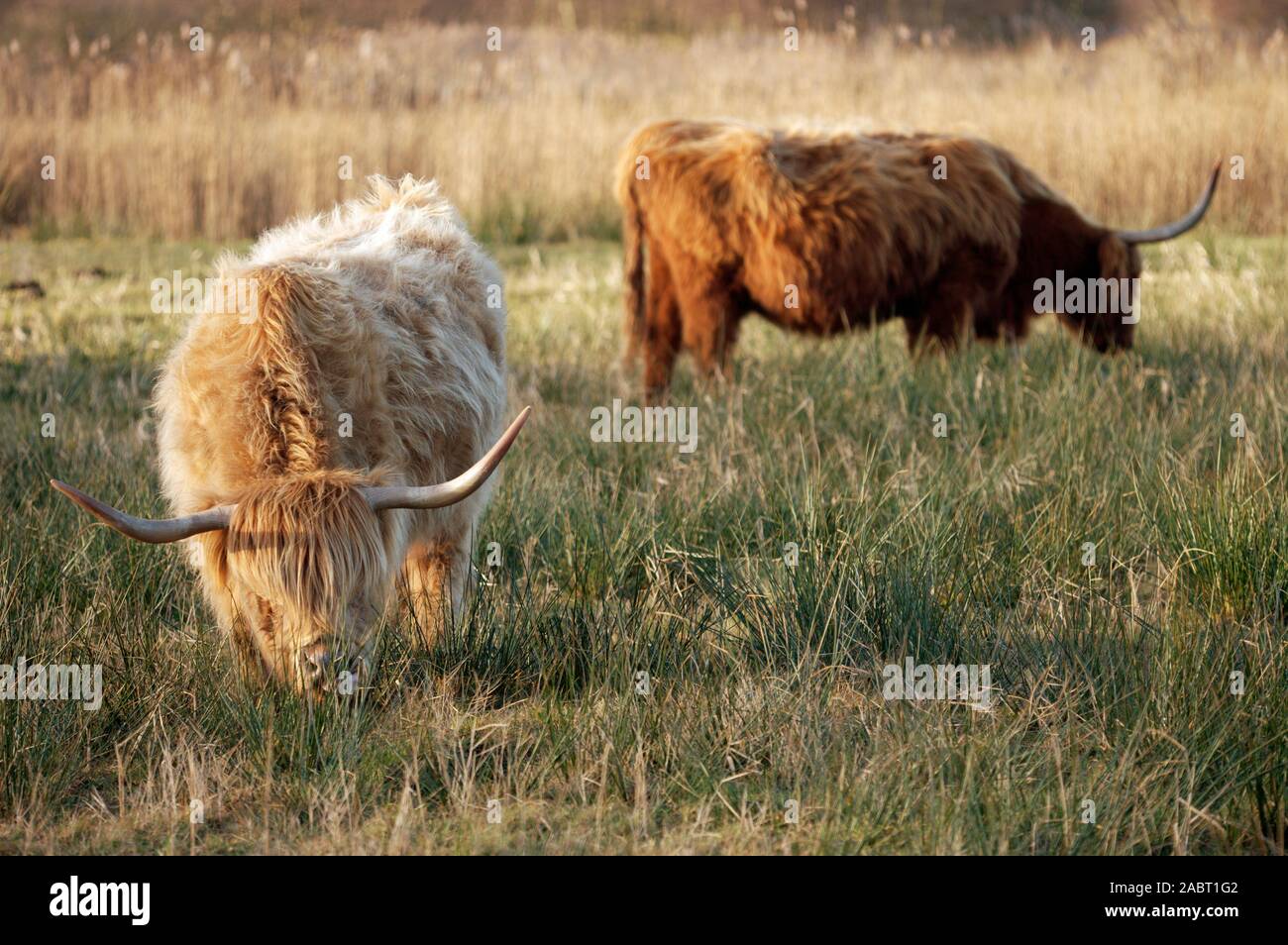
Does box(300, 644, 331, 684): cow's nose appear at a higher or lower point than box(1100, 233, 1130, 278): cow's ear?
lower

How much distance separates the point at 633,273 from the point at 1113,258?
2.19 m

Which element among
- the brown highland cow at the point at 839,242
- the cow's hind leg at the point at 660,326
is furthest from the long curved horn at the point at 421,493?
the cow's hind leg at the point at 660,326

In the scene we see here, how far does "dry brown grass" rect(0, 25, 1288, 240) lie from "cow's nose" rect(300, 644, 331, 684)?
7415mm

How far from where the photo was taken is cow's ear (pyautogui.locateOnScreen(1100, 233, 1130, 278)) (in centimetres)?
629

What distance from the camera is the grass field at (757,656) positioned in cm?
254

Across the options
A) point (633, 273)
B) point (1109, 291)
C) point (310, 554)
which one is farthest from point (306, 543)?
point (1109, 291)

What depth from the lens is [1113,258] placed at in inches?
248

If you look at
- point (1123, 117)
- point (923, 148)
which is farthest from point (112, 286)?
point (1123, 117)

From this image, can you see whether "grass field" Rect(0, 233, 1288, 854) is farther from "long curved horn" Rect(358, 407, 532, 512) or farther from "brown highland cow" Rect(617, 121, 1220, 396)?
"brown highland cow" Rect(617, 121, 1220, 396)

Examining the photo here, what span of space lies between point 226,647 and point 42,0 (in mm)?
26053

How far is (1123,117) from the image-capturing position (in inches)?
415

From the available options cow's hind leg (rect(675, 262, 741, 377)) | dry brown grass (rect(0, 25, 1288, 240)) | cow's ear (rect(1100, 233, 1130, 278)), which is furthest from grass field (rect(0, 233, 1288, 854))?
dry brown grass (rect(0, 25, 1288, 240))
